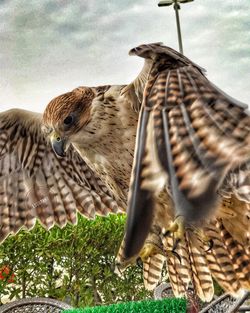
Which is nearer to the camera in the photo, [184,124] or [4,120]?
[184,124]

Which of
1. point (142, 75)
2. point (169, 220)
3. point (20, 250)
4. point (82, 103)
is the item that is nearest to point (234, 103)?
point (169, 220)

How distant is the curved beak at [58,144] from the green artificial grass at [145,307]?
3.82ft

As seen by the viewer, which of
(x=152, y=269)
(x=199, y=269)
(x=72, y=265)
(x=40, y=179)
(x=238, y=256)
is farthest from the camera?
(x=72, y=265)

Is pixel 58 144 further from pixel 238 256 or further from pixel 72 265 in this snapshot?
pixel 72 265

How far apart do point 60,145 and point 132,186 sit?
7.27 ft

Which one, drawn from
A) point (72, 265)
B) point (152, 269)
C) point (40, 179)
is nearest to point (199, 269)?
point (152, 269)

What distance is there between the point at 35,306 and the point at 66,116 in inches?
78.1

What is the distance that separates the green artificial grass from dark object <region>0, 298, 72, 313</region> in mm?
650

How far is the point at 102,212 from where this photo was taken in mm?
3965

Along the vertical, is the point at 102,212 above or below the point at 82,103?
below

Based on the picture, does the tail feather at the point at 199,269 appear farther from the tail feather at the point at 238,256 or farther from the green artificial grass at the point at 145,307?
the green artificial grass at the point at 145,307

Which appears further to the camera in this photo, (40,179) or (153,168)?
(40,179)

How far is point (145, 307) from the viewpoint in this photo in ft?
13.6

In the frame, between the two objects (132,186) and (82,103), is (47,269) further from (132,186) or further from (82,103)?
(132,186)
